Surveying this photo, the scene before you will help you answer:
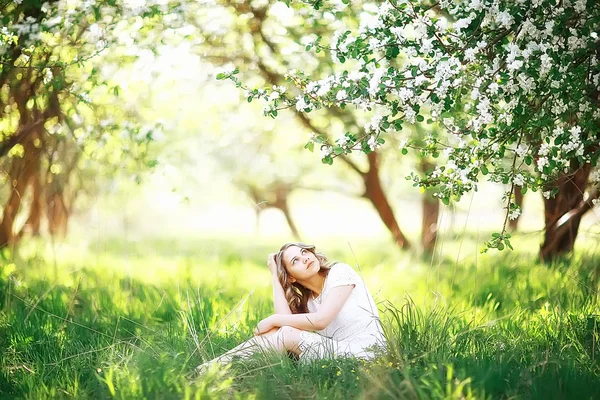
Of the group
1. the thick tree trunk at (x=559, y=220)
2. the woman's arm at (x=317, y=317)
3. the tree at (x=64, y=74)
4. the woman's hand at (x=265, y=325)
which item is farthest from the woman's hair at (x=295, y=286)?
the thick tree trunk at (x=559, y=220)

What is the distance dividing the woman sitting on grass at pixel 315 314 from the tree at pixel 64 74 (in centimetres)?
183

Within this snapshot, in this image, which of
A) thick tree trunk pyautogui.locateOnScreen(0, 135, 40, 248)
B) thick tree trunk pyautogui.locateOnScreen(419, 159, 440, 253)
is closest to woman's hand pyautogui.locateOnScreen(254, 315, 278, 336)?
thick tree trunk pyautogui.locateOnScreen(0, 135, 40, 248)

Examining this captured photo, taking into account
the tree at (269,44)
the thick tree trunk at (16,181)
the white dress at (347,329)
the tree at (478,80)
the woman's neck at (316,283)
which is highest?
the tree at (269,44)

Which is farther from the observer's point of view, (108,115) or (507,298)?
(108,115)

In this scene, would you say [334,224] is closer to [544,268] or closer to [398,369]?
[544,268]

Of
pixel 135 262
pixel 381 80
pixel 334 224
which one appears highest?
pixel 381 80

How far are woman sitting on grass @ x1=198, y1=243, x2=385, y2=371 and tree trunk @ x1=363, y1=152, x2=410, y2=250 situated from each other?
4.37 m

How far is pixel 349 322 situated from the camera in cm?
412

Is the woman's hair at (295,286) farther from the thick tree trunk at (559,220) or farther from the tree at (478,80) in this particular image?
the thick tree trunk at (559,220)

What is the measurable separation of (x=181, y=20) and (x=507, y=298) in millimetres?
3393

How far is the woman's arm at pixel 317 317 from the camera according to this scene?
396 cm

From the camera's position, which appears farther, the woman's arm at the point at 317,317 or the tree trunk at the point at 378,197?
the tree trunk at the point at 378,197

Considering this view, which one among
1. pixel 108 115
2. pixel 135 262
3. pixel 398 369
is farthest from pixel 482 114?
pixel 135 262

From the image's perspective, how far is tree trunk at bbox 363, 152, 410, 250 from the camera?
28.8 feet
